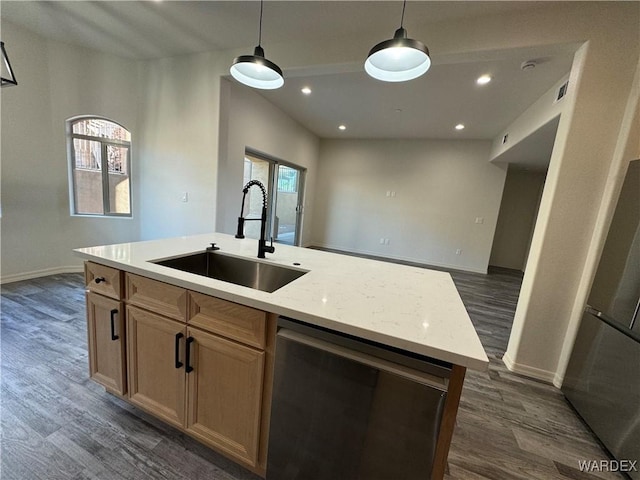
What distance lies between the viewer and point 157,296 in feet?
4.21

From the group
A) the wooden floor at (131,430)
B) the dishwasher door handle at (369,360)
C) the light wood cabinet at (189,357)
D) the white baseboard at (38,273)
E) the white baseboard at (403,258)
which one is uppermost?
the dishwasher door handle at (369,360)

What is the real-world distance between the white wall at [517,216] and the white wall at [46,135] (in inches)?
300

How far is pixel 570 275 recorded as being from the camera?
2.07 meters

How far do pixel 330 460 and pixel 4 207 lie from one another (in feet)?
14.5

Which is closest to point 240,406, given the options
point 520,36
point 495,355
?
point 495,355

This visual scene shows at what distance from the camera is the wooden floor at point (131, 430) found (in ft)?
4.13

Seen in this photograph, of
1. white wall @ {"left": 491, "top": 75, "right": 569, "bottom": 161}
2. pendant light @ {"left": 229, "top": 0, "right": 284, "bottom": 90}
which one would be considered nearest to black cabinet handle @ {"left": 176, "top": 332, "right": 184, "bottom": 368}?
pendant light @ {"left": 229, "top": 0, "right": 284, "bottom": 90}

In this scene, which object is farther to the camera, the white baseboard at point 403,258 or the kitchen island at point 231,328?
the white baseboard at point 403,258

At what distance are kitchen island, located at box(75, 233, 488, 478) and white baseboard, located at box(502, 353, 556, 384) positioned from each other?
4.93 feet

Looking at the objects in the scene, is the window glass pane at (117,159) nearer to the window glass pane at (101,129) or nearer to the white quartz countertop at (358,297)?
the window glass pane at (101,129)

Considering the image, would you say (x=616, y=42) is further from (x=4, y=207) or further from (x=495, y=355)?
(x=4, y=207)

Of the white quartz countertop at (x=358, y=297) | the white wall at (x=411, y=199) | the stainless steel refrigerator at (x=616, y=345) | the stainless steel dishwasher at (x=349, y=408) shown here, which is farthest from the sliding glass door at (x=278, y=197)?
the stainless steel refrigerator at (x=616, y=345)

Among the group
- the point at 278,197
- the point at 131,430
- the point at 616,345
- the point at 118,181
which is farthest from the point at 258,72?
the point at 278,197

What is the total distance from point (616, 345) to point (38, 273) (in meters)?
5.76
